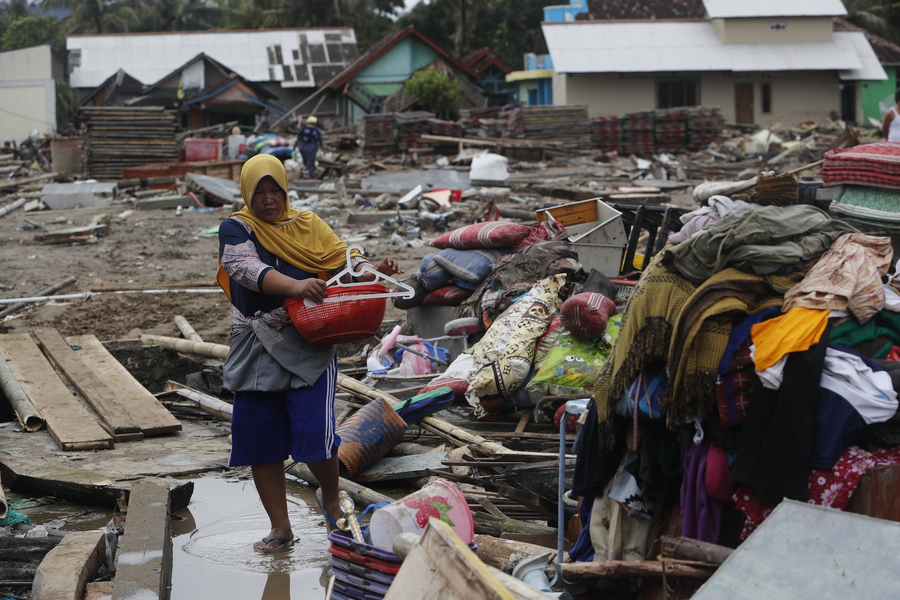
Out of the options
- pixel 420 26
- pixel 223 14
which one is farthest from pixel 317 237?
pixel 223 14

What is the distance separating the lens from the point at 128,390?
6270mm

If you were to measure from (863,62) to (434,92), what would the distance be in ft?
49.3

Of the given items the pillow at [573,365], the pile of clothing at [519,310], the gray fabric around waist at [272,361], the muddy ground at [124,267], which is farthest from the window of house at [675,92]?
the gray fabric around waist at [272,361]

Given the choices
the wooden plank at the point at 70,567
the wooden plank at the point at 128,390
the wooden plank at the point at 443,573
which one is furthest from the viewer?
the wooden plank at the point at 128,390

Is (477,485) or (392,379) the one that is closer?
(477,485)

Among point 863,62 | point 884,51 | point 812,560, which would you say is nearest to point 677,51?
point 863,62

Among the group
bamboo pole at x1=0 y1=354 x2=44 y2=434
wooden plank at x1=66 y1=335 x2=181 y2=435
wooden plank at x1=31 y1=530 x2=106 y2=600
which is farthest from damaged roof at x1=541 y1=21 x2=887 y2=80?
wooden plank at x1=31 y1=530 x2=106 y2=600

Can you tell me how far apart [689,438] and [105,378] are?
474 cm

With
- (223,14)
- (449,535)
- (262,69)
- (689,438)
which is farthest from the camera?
(223,14)

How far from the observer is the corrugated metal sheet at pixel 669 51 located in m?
30.6

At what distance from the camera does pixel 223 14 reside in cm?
5475

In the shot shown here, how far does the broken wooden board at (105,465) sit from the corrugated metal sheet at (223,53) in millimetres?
33587

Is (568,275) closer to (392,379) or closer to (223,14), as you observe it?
(392,379)

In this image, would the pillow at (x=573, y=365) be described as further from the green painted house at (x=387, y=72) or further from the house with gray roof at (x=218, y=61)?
the house with gray roof at (x=218, y=61)
